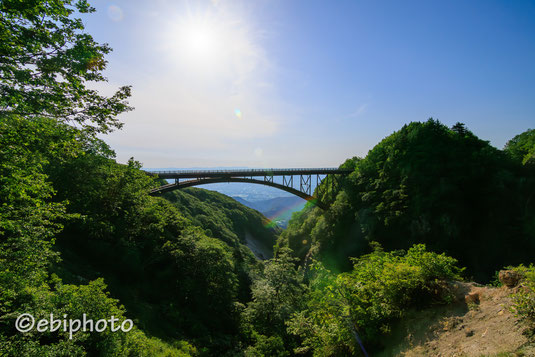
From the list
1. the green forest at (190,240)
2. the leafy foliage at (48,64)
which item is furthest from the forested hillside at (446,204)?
the leafy foliage at (48,64)

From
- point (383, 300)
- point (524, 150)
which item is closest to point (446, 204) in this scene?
point (383, 300)

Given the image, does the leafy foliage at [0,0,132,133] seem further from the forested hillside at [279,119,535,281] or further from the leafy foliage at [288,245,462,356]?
the forested hillside at [279,119,535,281]

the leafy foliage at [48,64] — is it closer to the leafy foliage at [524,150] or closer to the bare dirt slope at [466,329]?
the bare dirt slope at [466,329]

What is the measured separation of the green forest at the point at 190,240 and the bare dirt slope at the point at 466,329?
471 mm

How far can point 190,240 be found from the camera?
65.9 feet

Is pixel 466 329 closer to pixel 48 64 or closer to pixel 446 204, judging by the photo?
pixel 48 64

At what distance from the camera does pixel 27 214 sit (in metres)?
7.66

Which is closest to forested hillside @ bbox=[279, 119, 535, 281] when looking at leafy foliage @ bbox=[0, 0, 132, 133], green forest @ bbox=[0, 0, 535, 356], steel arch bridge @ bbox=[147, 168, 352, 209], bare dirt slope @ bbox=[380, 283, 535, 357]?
green forest @ bbox=[0, 0, 535, 356]

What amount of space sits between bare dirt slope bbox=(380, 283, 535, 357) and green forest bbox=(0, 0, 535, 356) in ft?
1.55

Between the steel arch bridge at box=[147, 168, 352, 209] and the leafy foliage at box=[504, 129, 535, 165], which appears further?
the steel arch bridge at box=[147, 168, 352, 209]

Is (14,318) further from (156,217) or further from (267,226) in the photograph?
(267,226)

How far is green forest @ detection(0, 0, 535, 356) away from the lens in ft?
19.9

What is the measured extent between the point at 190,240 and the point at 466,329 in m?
19.5

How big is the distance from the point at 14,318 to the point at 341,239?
3524 centimetres
